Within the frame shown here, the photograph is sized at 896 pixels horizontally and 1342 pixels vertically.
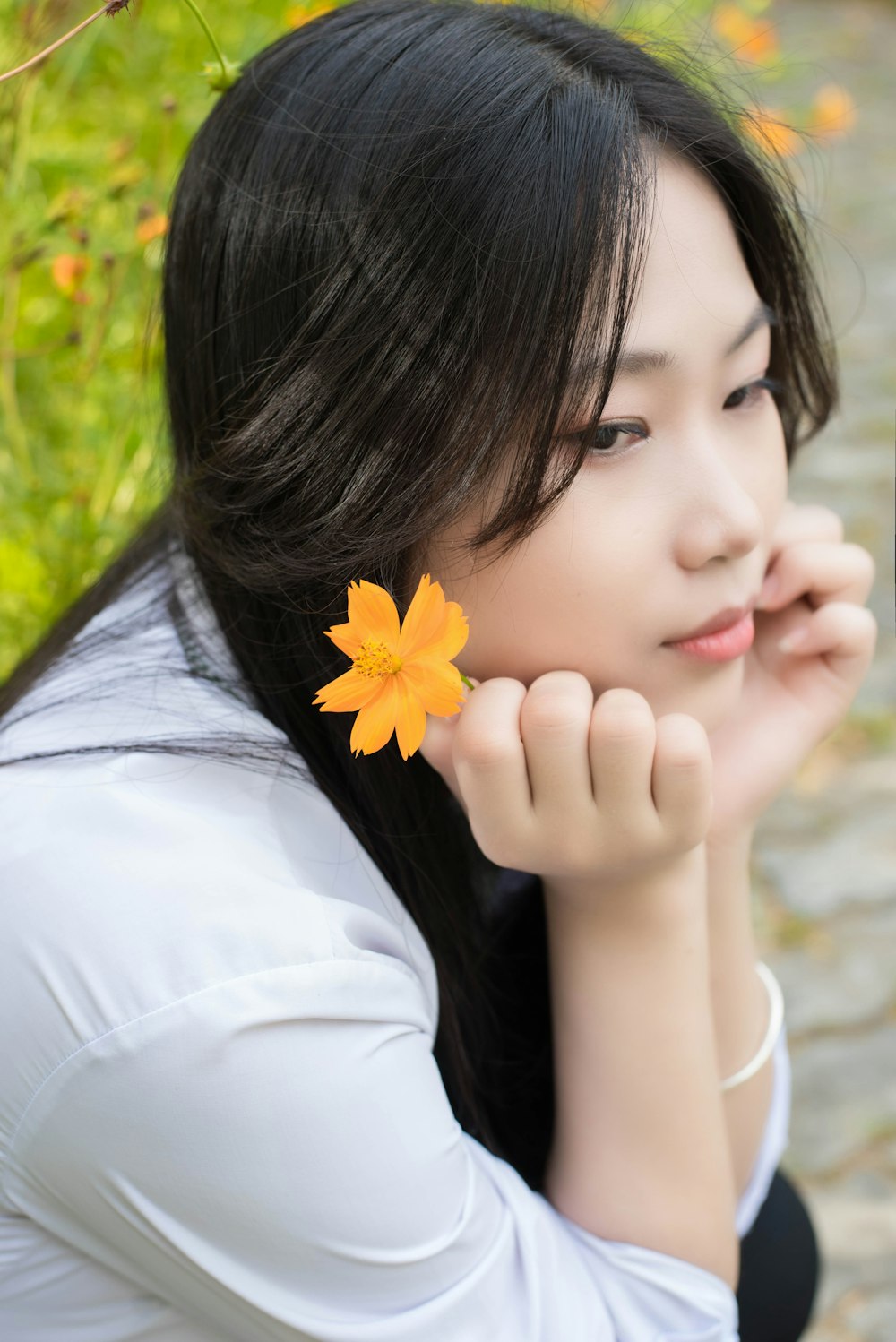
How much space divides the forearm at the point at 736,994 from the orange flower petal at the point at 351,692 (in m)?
0.49

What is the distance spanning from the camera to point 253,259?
86cm

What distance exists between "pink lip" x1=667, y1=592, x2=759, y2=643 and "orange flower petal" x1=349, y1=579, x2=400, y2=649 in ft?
0.76

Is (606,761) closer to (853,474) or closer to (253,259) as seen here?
(253,259)

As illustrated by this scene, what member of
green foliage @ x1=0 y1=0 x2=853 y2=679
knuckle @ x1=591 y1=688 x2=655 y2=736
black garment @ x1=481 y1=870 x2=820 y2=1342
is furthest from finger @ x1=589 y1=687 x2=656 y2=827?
green foliage @ x1=0 y1=0 x2=853 y2=679

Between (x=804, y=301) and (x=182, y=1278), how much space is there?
2.88 ft

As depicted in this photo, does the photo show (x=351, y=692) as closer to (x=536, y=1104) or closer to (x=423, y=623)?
(x=423, y=623)

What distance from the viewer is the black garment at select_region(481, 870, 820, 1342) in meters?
1.13

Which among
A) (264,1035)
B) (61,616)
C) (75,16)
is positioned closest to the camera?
(264,1035)

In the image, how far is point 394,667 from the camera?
725mm

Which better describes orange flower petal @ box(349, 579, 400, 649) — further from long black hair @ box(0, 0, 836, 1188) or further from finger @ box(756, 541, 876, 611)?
finger @ box(756, 541, 876, 611)

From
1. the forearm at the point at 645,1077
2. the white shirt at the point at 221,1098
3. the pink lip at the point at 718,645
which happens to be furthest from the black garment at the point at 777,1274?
the pink lip at the point at 718,645

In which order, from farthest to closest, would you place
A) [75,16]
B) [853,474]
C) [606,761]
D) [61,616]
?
[853,474], [75,16], [61,616], [606,761]

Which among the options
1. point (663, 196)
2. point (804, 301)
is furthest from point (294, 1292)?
point (804, 301)

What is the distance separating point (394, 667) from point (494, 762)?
0.13 metres
